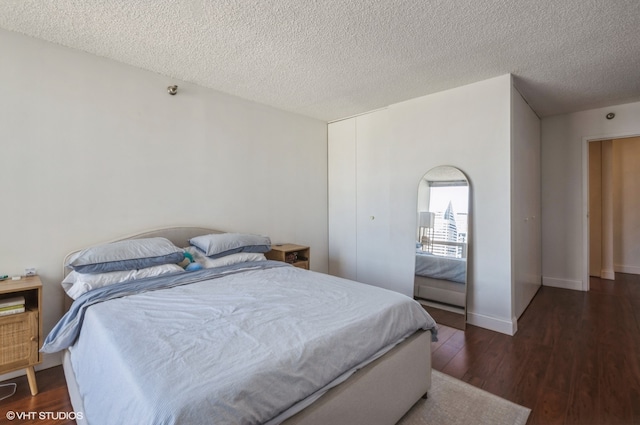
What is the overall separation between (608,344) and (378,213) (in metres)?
2.50

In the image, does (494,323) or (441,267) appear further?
(441,267)

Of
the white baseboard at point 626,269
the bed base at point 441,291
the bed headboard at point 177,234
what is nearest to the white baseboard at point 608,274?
the white baseboard at point 626,269

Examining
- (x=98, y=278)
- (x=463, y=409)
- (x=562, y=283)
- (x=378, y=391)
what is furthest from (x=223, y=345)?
(x=562, y=283)

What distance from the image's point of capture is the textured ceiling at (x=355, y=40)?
1946 mm

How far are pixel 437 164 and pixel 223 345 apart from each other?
2.96 meters

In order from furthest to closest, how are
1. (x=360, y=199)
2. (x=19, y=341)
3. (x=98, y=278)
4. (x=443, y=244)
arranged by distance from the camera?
(x=360, y=199) → (x=443, y=244) → (x=98, y=278) → (x=19, y=341)

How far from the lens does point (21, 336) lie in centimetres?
198

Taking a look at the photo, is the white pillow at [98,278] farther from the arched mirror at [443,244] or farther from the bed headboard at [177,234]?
the arched mirror at [443,244]

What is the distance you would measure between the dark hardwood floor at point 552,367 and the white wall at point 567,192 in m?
0.89

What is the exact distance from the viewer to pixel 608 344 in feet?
8.65

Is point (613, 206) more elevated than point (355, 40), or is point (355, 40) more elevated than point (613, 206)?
point (355, 40)

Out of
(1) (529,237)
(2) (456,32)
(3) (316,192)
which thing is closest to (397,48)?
(2) (456,32)

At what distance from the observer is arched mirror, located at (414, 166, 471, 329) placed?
10.6 feet

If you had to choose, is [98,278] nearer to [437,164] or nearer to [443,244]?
[443,244]
